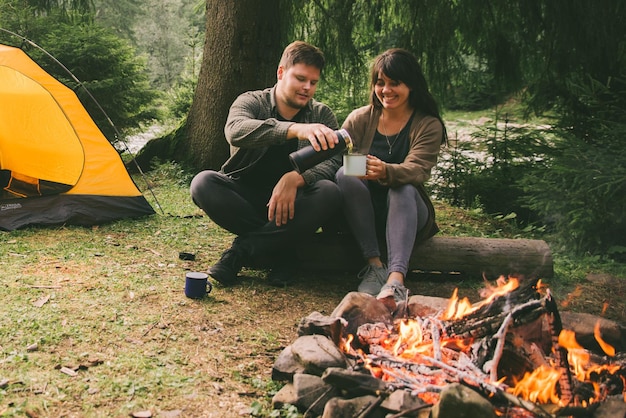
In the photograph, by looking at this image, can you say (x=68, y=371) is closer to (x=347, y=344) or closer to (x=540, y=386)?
(x=347, y=344)

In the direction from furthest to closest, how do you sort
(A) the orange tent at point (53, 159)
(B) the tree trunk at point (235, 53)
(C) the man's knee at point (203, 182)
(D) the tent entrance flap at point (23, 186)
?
1. (B) the tree trunk at point (235, 53)
2. (D) the tent entrance flap at point (23, 186)
3. (A) the orange tent at point (53, 159)
4. (C) the man's knee at point (203, 182)

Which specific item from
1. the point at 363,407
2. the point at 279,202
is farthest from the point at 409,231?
the point at 363,407

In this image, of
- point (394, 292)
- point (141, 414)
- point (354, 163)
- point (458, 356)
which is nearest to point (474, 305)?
point (458, 356)

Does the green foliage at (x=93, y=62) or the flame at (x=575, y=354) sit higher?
the green foliage at (x=93, y=62)

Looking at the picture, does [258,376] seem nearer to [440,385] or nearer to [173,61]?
[440,385]

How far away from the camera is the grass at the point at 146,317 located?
90.5 inches

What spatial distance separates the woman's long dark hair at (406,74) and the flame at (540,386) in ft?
5.72

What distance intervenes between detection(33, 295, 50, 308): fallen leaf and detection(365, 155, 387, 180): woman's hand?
1.78 metres

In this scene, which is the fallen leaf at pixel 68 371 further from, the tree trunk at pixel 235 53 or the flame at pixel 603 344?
the tree trunk at pixel 235 53

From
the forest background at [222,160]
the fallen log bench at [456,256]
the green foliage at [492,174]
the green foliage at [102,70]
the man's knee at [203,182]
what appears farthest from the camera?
the green foliage at [102,70]

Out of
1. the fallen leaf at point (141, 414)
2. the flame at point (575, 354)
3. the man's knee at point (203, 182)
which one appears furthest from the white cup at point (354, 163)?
the fallen leaf at point (141, 414)

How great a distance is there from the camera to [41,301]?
10.4ft

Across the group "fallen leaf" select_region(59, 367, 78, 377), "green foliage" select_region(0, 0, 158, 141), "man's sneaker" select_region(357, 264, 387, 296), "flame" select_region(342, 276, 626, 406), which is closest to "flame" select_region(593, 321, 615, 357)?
"flame" select_region(342, 276, 626, 406)

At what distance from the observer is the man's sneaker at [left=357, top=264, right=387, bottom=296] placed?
330 cm
